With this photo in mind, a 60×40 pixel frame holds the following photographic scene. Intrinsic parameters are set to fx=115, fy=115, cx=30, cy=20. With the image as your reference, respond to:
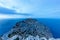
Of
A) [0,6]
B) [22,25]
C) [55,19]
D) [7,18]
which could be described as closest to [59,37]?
[55,19]

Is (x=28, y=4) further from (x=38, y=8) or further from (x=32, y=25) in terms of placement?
(x=32, y=25)

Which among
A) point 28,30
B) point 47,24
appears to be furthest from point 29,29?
point 47,24

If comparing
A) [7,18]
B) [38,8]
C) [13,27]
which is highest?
[38,8]

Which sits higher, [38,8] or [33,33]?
[38,8]

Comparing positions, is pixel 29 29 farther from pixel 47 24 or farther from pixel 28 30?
pixel 47 24
